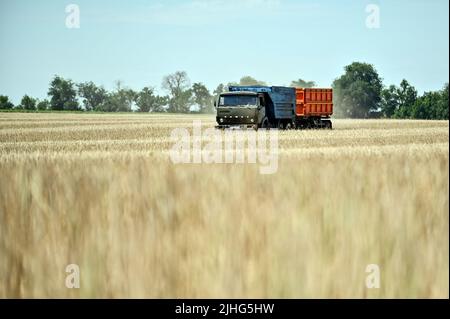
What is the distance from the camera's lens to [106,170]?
7.79 m

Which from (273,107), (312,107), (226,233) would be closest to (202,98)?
(312,107)

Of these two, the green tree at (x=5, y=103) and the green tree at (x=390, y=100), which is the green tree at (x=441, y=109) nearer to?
the green tree at (x=390, y=100)

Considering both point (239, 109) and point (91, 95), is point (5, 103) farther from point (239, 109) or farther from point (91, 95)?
point (239, 109)

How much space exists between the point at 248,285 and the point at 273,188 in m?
2.23

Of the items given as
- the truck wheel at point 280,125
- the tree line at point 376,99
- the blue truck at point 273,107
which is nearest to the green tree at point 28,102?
the tree line at point 376,99

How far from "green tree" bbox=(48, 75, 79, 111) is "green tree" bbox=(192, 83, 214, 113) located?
17.2 m

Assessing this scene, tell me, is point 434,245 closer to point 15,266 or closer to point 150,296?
point 150,296

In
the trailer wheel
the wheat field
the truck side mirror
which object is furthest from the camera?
the trailer wheel

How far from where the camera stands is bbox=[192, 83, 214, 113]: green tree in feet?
325

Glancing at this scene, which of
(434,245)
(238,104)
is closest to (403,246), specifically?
(434,245)

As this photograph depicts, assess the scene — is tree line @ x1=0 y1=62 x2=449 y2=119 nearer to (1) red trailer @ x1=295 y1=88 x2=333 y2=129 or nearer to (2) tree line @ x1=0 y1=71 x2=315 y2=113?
(2) tree line @ x1=0 y1=71 x2=315 y2=113

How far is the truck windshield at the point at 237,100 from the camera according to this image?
29516mm

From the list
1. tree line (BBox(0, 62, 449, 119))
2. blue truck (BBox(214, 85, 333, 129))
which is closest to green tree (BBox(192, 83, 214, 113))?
tree line (BBox(0, 62, 449, 119))

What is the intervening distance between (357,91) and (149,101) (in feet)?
105
